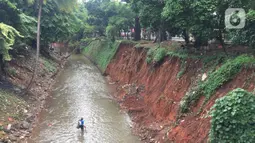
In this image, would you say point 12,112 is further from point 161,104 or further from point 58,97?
point 161,104

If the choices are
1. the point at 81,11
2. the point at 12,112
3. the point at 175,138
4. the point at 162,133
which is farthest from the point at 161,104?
the point at 81,11

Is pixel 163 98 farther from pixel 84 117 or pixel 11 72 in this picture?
pixel 11 72

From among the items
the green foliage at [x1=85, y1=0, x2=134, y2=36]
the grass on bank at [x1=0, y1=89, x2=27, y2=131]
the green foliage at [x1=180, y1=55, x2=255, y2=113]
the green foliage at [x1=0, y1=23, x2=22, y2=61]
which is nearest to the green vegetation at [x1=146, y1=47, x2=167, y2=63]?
the green foliage at [x1=180, y1=55, x2=255, y2=113]

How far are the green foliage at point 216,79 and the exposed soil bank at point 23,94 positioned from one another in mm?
9369

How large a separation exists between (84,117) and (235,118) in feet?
38.5

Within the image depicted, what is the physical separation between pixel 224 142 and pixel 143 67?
51.7 ft

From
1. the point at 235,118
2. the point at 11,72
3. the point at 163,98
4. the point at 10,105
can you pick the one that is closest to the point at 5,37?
the point at 10,105

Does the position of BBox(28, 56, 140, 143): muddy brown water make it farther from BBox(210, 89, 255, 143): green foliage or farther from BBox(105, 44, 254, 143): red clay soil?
BBox(210, 89, 255, 143): green foliage

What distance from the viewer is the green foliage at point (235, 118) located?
26.6ft

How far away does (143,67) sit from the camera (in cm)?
2380

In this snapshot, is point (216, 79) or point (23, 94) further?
point (23, 94)

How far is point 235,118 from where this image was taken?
27.1 feet

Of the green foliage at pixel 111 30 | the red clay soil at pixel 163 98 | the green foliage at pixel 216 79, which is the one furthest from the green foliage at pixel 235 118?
the green foliage at pixel 111 30

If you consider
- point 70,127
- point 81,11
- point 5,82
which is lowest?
point 70,127
